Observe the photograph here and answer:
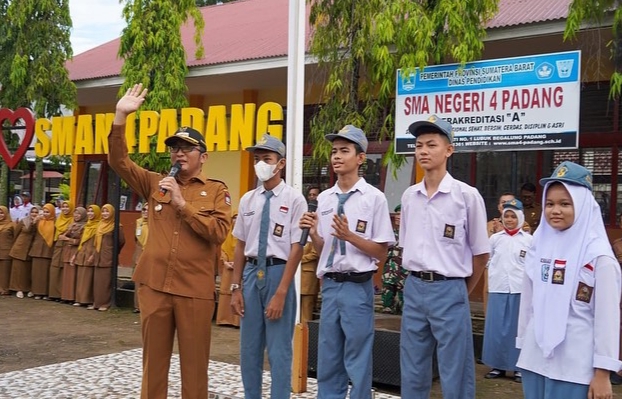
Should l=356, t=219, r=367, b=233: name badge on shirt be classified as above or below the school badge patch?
above

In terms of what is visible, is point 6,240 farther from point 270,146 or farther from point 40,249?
point 270,146

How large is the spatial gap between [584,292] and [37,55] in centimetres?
1365

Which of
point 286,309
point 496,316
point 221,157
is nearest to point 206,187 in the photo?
point 286,309

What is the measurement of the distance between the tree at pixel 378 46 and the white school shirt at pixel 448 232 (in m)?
4.44

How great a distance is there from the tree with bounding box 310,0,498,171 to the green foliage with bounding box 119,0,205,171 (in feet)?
12.4

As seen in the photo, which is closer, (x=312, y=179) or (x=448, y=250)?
(x=448, y=250)

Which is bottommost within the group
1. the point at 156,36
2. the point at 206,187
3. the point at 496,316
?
the point at 496,316

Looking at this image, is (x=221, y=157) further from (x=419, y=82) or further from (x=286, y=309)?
(x=286, y=309)

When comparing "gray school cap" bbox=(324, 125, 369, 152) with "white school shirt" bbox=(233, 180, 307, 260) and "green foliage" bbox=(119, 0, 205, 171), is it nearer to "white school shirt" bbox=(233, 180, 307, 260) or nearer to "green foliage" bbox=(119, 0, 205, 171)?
"white school shirt" bbox=(233, 180, 307, 260)

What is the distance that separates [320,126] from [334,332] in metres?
5.27

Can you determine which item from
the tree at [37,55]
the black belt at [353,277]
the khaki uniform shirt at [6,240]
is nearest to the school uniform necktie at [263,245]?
the black belt at [353,277]

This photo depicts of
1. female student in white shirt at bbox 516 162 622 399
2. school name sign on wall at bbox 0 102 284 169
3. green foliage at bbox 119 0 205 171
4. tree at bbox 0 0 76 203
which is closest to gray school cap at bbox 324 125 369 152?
female student in white shirt at bbox 516 162 622 399

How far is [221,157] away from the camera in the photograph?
14.8m

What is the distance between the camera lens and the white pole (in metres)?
5.96
